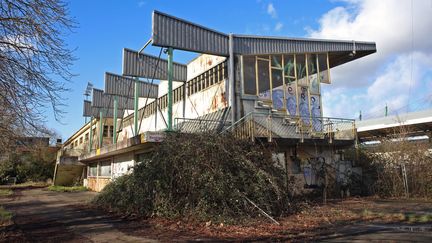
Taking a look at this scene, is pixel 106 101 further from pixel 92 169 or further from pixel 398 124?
pixel 398 124

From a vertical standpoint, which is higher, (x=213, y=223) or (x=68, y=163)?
(x=68, y=163)

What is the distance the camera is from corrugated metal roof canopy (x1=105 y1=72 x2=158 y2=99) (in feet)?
89.8

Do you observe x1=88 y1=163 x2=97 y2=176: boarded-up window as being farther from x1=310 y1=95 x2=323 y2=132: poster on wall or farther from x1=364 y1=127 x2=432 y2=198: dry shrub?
x1=364 y1=127 x2=432 y2=198: dry shrub

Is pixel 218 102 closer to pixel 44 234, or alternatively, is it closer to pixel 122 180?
pixel 122 180

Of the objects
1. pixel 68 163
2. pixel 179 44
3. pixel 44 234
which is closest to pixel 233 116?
pixel 179 44

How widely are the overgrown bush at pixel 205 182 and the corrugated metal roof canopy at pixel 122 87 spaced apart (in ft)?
48.7

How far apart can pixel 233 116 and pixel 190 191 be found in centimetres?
652

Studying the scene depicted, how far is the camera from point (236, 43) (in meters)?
18.4

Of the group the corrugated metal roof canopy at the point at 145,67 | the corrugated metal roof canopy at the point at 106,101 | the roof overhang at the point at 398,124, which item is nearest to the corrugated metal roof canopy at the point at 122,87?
the corrugated metal roof canopy at the point at 106,101

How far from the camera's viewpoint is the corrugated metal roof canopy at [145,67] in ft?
71.9

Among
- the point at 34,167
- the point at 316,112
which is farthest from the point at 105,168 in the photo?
the point at 34,167

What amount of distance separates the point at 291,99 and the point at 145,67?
30.4ft

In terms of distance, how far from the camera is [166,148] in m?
13.2

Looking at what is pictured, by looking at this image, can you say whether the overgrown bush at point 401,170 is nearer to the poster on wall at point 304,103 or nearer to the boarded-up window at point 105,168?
the poster on wall at point 304,103
